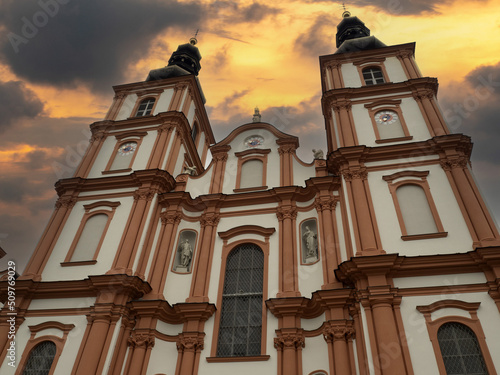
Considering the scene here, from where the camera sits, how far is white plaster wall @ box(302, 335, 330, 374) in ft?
42.2

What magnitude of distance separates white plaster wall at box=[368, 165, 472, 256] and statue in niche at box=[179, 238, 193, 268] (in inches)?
299

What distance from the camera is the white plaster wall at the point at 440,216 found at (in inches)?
543

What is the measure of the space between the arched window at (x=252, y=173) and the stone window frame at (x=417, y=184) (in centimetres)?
583

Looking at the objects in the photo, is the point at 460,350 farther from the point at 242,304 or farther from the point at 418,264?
the point at 242,304

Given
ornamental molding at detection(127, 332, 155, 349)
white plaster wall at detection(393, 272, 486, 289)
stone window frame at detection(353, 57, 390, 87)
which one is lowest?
ornamental molding at detection(127, 332, 155, 349)

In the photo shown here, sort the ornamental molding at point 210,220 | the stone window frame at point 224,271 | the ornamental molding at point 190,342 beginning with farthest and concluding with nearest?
the ornamental molding at point 210,220 → the ornamental molding at point 190,342 → the stone window frame at point 224,271

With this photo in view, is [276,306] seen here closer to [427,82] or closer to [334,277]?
[334,277]

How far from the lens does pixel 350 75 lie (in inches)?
899

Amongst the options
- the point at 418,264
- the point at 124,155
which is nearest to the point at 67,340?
the point at 124,155

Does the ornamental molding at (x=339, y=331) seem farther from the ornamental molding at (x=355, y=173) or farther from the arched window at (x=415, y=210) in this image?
the ornamental molding at (x=355, y=173)

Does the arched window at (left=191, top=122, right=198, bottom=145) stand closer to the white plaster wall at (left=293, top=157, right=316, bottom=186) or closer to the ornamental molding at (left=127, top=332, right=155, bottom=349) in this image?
the white plaster wall at (left=293, top=157, right=316, bottom=186)

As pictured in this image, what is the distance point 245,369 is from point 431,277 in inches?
256

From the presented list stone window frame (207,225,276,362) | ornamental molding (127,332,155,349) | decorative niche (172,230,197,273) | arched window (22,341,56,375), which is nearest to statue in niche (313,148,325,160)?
stone window frame (207,225,276,362)

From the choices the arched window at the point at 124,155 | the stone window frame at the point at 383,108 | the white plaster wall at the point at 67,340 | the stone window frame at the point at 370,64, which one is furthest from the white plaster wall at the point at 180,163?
the stone window frame at the point at 370,64
